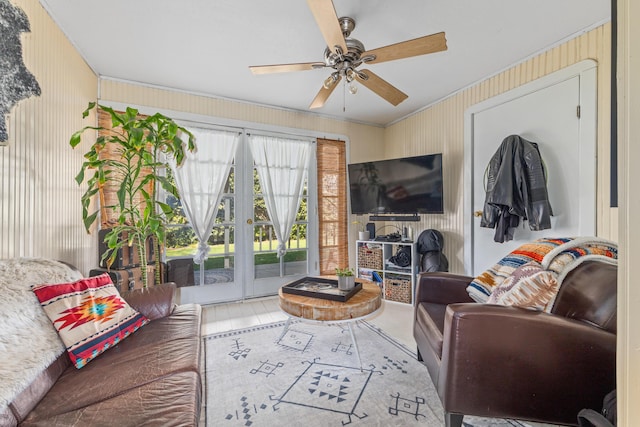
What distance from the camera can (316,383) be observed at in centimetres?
167

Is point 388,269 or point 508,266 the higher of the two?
point 508,266

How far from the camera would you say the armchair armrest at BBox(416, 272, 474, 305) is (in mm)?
1815

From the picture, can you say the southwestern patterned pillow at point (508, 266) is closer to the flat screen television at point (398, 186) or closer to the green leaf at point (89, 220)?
the flat screen television at point (398, 186)

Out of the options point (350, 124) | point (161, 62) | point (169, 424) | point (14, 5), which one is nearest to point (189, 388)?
point (169, 424)

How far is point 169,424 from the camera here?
859mm

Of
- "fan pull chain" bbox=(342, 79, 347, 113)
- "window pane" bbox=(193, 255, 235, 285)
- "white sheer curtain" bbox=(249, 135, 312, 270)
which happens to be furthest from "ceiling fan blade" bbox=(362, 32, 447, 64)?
"window pane" bbox=(193, 255, 235, 285)

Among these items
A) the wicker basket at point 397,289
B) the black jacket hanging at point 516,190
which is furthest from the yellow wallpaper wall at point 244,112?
the black jacket hanging at point 516,190

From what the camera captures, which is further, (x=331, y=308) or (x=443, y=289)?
(x=443, y=289)

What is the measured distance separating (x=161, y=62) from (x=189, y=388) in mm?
2640

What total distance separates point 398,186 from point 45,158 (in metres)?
3.16

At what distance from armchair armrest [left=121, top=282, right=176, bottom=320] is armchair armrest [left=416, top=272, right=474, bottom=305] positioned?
5.55ft

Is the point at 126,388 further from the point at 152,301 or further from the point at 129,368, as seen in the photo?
the point at 152,301

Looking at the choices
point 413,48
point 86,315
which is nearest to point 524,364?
point 413,48

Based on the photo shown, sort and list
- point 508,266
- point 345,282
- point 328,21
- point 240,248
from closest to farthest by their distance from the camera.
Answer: point 328,21 → point 508,266 → point 345,282 → point 240,248
